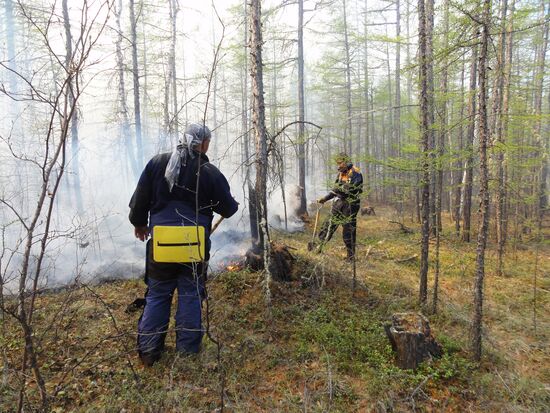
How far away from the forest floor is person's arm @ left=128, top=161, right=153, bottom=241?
0.88m

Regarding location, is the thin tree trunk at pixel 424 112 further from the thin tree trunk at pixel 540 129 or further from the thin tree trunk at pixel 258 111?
the thin tree trunk at pixel 540 129

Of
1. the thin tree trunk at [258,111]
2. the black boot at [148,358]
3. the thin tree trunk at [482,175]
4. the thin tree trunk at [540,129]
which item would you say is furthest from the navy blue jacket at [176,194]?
the thin tree trunk at [540,129]

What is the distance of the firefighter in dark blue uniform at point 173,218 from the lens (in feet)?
10.1

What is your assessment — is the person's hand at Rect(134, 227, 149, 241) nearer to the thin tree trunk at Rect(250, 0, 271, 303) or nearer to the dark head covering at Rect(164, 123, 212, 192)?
the dark head covering at Rect(164, 123, 212, 192)

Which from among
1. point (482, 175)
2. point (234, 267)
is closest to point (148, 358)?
point (234, 267)

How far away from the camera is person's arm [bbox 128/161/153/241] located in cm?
316

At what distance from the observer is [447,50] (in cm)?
351

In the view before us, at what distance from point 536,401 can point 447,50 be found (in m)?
3.65

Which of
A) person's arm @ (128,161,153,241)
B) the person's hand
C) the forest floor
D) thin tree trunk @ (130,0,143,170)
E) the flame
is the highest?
thin tree trunk @ (130,0,143,170)

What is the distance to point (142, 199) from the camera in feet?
10.5

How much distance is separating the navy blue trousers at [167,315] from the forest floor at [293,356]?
0.57ft

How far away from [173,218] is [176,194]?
24cm

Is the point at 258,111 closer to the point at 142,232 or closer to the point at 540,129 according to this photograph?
the point at 142,232

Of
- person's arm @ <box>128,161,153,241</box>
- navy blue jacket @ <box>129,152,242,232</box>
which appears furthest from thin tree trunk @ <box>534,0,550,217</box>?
person's arm @ <box>128,161,153,241</box>
